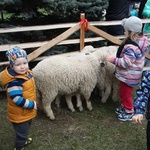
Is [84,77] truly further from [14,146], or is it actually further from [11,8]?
[11,8]

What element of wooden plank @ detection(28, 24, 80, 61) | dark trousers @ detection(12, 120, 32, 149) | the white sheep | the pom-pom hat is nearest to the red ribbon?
wooden plank @ detection(28, 24, 80, 61)

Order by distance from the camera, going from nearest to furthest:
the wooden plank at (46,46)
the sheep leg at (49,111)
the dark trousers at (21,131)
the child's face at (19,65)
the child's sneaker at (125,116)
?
the child's face at (19,65) < the dark trousers at (21,131) < the sheep leg at (49,111) < the child's sneaker at (125,116) < the wooden plank at (46,46)

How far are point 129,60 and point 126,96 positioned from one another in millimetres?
594

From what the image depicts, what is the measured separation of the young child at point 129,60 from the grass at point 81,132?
279 mm

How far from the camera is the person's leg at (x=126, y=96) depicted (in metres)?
4.06

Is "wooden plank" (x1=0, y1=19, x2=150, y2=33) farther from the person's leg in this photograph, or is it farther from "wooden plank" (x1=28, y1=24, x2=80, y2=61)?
the person's leg

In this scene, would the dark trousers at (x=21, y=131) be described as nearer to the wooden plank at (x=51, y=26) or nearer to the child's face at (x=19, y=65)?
the child's face at (x=19, y=65)

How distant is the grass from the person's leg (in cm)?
23

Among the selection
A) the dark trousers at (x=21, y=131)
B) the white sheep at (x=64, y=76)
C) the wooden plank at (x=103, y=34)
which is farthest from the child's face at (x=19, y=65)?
the wooden plank at (x=103, y=34)

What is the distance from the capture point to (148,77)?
2.48m

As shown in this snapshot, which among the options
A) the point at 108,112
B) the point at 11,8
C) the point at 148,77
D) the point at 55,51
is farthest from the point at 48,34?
the point at 148,77

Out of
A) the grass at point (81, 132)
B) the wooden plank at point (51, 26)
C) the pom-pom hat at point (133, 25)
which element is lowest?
the grass at point (81, 132)

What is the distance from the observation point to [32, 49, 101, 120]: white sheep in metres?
3.81

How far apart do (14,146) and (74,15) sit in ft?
9.49
